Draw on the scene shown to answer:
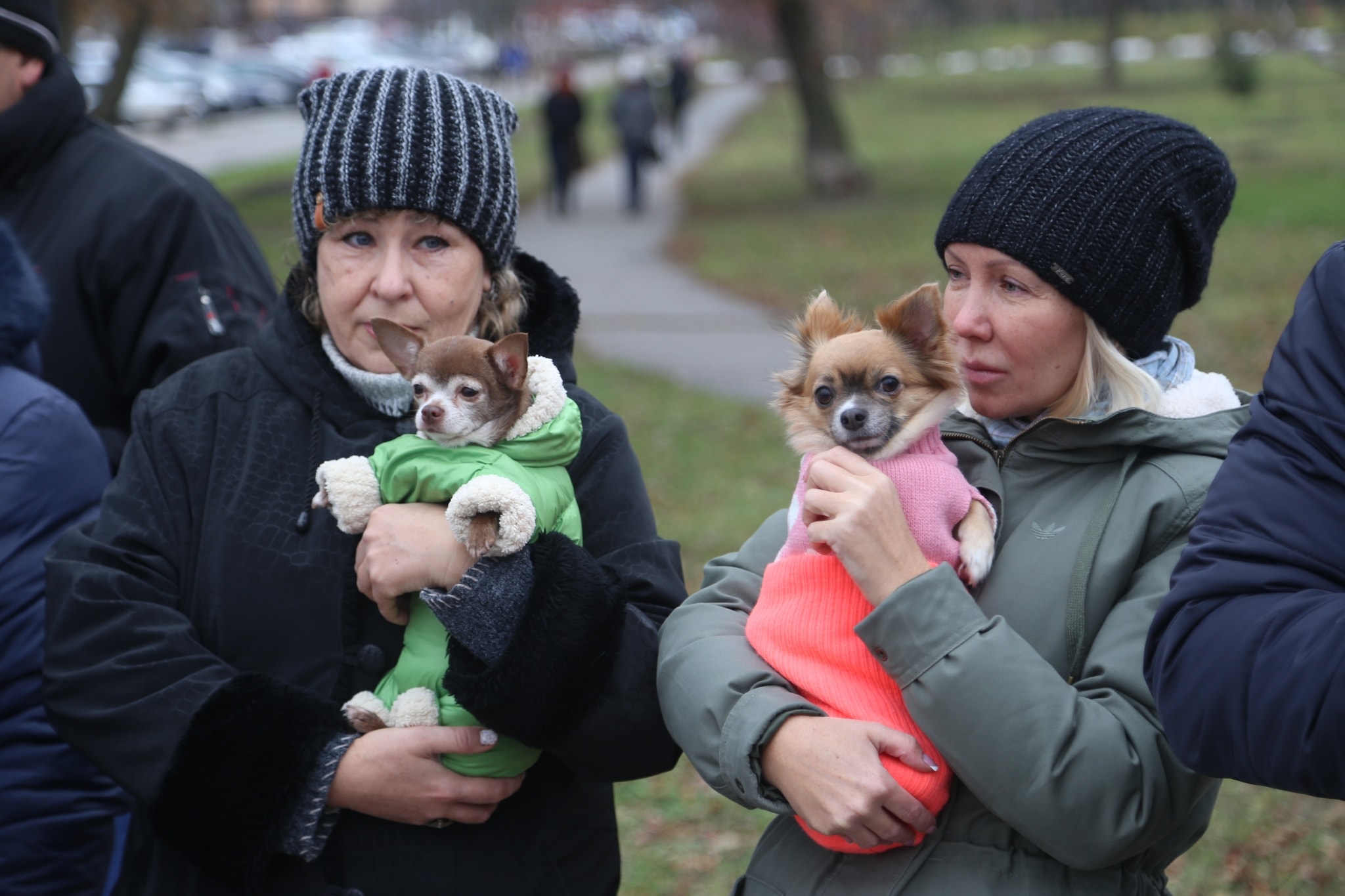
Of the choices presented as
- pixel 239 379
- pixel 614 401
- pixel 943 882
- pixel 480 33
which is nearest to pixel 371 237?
pixel 239 379

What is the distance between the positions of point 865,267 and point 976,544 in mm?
15095

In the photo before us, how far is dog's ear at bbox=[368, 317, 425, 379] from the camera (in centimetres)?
275

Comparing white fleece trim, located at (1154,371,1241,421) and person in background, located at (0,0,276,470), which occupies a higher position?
white fleece trim, located at (1154,371,1241,421)

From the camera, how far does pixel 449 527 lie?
8.63 ft

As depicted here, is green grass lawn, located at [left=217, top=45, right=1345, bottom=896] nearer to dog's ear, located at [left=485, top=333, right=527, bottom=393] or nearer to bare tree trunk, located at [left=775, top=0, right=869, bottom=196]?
bare tree trunk, located at [left=775, top=0, right=869, bottom=196]

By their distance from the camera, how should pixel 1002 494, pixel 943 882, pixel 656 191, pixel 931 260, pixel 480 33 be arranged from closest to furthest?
1. pixel 943 882
2. pixel 1002 494
3. pixel 931 260
4. pixel 656 191
5. pixel 480 33

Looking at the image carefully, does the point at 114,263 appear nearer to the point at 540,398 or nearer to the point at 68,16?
the point at 540,398

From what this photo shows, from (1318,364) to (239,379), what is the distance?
86.2 inches

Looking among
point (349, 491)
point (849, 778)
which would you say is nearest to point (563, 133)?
point (349, 491)

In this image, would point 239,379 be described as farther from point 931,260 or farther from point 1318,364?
point 931,260

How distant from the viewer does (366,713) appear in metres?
2.68

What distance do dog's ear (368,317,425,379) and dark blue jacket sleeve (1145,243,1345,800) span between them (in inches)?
62.6

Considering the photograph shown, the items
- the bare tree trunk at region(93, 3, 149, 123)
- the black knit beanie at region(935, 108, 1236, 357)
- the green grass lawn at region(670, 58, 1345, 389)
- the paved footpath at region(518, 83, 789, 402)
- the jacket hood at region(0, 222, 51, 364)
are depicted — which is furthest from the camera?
the bare tree trunk at region(93, 3, 149, 123)

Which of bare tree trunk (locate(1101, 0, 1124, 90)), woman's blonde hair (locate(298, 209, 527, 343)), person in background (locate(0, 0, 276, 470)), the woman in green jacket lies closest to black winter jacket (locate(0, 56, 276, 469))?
person in background (locate(0, 0, 276, 470))
